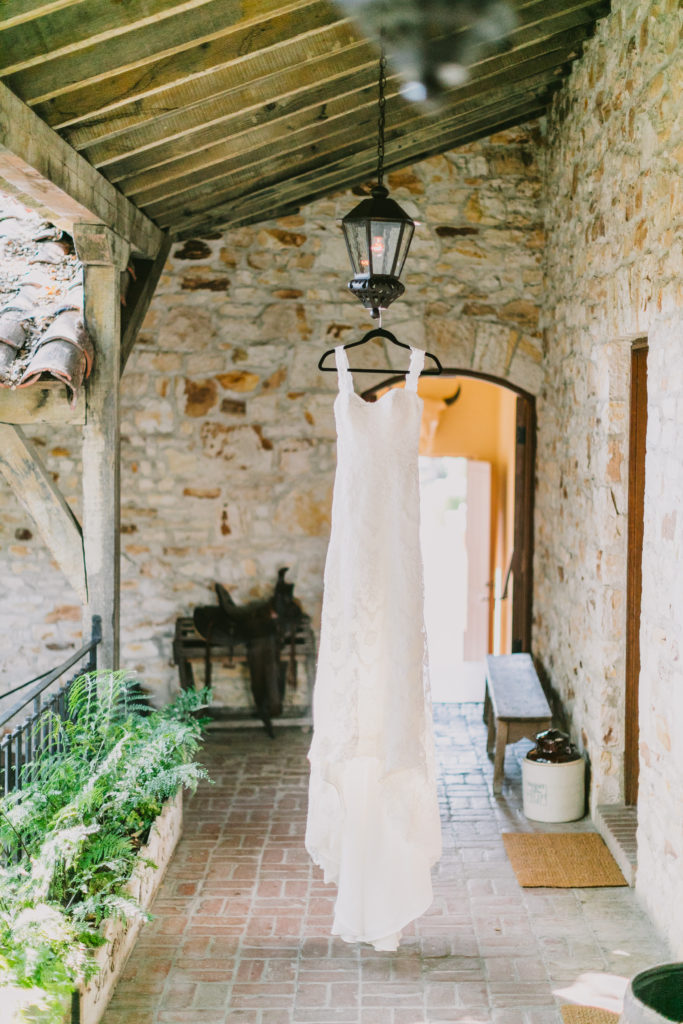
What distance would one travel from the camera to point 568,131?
5465 mm

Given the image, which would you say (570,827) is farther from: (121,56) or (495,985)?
(121,56)

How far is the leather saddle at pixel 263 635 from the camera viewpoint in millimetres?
6031

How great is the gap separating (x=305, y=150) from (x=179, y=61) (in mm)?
1590


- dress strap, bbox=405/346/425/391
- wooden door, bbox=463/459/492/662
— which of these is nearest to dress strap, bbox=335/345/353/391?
dress strap, bbox=405/346/425/391

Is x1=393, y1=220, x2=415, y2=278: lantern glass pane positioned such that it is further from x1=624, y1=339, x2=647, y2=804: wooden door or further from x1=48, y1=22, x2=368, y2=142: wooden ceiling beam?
x1=624, y1=339, x2=647, y2=804: wooden door

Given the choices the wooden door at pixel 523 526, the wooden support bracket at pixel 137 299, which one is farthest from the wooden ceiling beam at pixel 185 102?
the wooden door at pixel 523 526

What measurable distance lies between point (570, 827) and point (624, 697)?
74cm

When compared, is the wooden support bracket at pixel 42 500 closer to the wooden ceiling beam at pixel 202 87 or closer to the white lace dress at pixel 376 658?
the wooden ceiling beam at pixel 202 87

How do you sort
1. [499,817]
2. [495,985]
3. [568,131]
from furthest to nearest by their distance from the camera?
[568,131] → [499,817] → [495,985]

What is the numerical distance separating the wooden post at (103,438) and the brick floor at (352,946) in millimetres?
1163

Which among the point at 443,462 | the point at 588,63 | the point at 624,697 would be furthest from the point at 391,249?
the point at 443,462

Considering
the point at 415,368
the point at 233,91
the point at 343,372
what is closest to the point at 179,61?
the point at 233,91

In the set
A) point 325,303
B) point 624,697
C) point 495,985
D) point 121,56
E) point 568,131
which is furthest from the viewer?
Result: point 325,303

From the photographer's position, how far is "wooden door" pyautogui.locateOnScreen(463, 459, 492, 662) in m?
8.34
